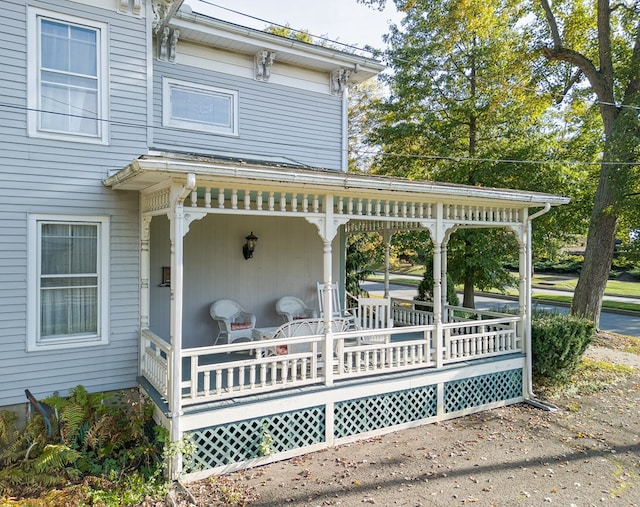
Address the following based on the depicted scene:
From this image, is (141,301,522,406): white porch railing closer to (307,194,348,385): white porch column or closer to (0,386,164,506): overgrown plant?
(307,194,348,385): white porch column

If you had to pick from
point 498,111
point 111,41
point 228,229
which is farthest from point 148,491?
point 498,111

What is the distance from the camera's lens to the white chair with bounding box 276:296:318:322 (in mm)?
8141

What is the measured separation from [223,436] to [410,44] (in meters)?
14.1

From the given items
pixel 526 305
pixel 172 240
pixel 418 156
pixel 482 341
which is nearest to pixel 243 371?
pixel 172 240

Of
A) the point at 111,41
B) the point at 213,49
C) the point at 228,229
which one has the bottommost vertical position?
the point at 228,229

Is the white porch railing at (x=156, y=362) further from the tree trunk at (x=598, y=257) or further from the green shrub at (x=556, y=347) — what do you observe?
the tree trunk at (x=598, y=257)

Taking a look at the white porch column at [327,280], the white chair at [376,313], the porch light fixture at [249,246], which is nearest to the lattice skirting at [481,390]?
the white chair at [376,313]

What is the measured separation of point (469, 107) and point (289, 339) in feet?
35.9

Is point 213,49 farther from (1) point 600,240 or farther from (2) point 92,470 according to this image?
(1) point 600,240

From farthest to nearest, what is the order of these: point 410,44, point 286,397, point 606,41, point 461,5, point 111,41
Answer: point 410,44, point 461,5, point 606,41, point 111,41, point 286,397

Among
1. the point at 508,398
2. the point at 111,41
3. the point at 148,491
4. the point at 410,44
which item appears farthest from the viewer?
the point at 410,44

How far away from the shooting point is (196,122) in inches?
295

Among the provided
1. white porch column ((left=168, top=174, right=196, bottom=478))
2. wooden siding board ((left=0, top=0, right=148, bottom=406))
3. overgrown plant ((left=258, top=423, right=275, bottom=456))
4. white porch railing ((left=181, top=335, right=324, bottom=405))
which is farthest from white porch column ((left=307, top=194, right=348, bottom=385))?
wooden siding board ((left=0, top=0, right=148, bottom=406))

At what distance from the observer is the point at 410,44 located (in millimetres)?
14852
